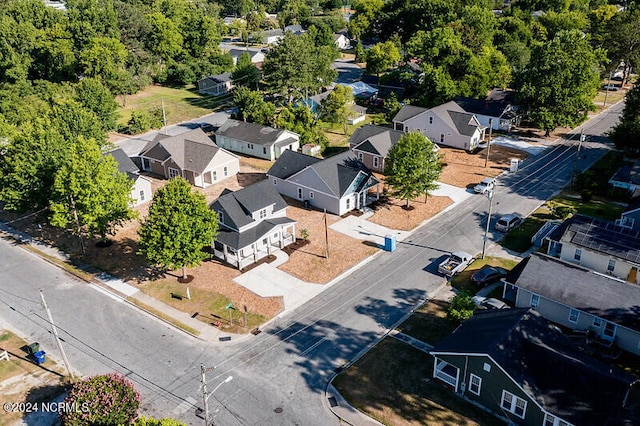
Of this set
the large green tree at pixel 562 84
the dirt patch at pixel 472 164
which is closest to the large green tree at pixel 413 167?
the dirt patch at pixel 472 164

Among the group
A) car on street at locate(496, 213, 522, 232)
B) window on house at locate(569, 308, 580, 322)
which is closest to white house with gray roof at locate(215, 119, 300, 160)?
car on street at locate(496, 213, 522, 232)

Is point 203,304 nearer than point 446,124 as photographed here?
Yes

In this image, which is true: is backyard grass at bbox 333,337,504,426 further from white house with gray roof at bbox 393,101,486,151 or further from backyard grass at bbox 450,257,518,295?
white house with gray roof at bbox 393,101,486,151

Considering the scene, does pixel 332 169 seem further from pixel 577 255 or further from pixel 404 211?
pixel 577 255

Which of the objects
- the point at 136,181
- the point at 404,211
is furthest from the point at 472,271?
the point at 136,181

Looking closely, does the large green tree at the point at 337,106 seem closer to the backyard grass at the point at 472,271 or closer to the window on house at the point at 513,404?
the backyard grass at the point at 472,271
